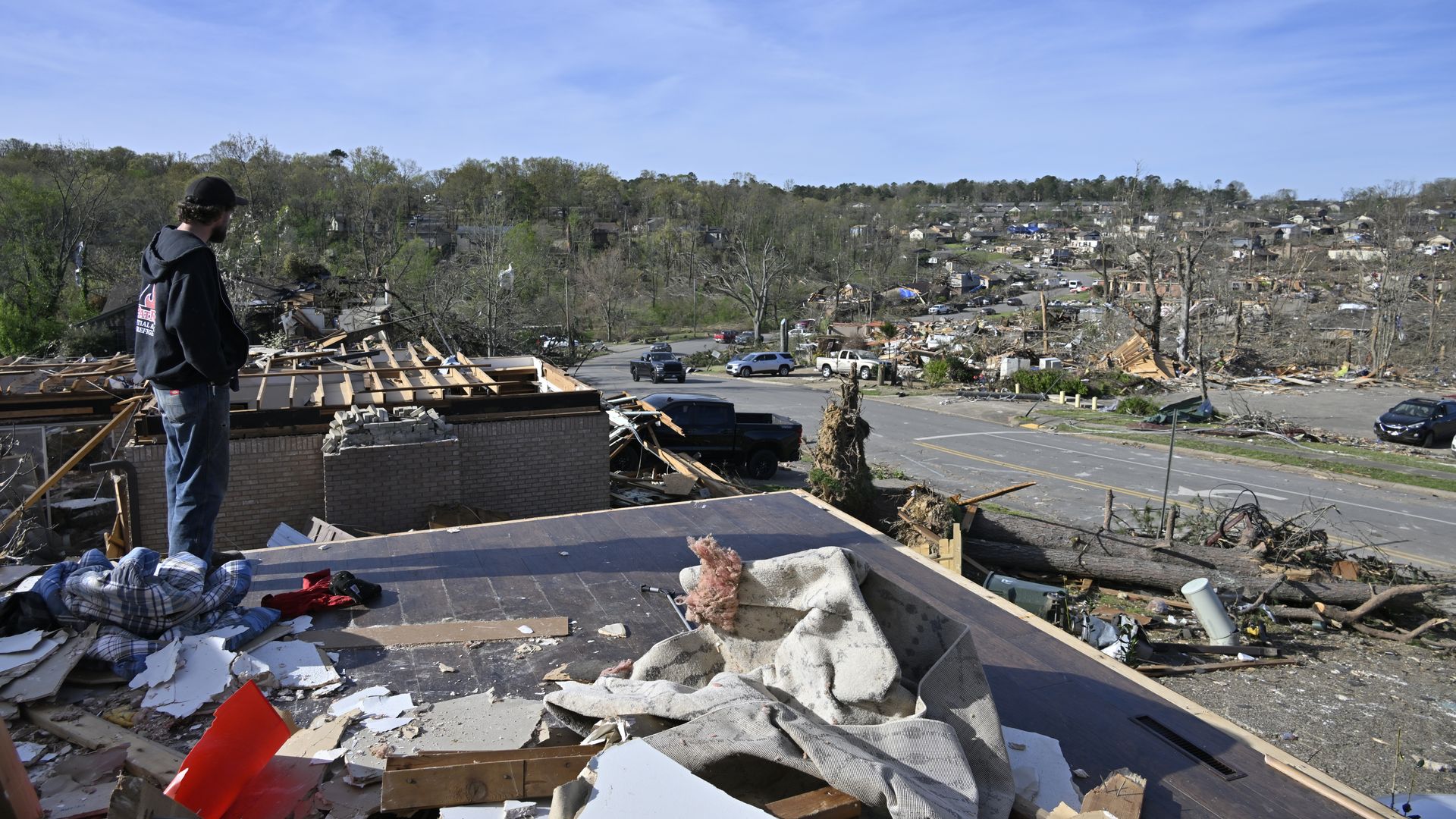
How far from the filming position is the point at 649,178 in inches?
5792

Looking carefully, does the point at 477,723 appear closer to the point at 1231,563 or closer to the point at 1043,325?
the point at 1231,563

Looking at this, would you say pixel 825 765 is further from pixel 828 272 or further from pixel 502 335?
pixel 828 272

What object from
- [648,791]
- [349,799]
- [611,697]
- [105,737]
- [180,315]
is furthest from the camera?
[180,315]

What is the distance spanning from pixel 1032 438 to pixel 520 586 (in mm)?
26529

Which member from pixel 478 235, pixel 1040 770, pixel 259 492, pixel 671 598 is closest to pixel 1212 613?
pixel 671 598

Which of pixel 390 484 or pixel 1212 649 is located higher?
pixel 390 484

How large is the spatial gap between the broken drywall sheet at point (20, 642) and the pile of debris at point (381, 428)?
19.1 ft

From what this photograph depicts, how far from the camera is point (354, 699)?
4.60 meters

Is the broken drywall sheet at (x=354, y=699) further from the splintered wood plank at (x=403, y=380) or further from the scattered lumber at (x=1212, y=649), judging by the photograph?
the scattered lumber at (x=1212, y=649)

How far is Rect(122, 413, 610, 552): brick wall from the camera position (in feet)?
35.2

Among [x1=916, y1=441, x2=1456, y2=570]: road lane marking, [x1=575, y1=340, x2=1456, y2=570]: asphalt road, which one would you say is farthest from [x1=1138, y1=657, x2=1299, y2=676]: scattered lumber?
[x1=575, y1=340, x2=1456, y2=570]: asphalt road

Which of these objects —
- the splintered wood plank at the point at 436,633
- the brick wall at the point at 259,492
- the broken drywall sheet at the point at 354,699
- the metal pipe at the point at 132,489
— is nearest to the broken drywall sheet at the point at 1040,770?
the splintered wood plank at the point at 436,633

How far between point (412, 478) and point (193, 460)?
5.15m

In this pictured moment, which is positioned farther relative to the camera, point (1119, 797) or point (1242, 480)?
point (1242, 480)
